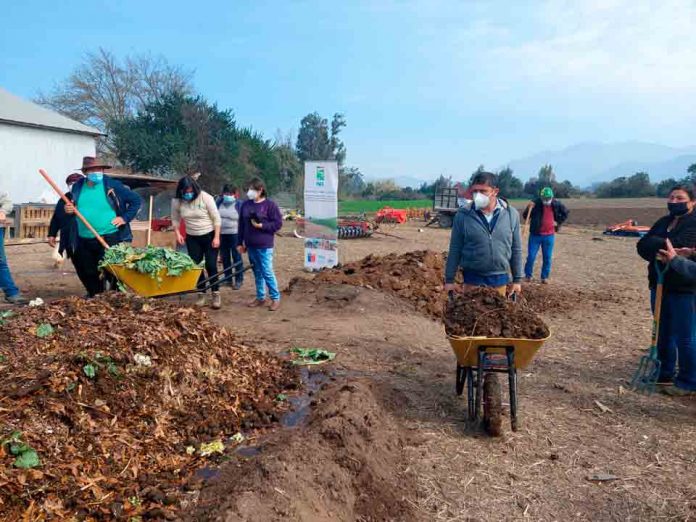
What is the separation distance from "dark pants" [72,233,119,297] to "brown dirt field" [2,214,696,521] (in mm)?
1770

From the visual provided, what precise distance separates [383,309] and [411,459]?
4291 mm

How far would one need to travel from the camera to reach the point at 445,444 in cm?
405

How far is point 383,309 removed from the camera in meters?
8.06

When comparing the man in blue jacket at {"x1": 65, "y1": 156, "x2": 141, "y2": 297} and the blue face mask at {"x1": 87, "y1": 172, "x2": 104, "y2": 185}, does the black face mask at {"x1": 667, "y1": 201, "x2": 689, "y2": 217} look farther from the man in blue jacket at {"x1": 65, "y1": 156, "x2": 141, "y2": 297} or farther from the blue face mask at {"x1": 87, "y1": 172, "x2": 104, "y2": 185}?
the blue face mask at {"x1": 87, "y1": 172, "x2": 104, "y2": 185}

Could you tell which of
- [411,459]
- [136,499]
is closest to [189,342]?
[136,499]

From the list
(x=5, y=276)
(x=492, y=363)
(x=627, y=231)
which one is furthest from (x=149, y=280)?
(x=627, y=231)

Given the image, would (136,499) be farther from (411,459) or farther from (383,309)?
(383,309)

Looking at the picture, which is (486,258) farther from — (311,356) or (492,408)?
(311,356)

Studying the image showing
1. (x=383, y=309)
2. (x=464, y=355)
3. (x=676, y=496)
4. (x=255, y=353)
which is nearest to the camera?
(x=676, y=496)

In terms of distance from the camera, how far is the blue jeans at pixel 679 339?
4816 millimetres

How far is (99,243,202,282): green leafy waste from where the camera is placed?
624cm

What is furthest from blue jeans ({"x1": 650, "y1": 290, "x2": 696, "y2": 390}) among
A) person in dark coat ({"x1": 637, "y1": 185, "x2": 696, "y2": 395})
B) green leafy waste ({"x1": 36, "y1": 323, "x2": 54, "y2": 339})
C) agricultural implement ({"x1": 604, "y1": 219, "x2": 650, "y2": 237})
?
agricultural implement ({"x1": 604, "y1": 219, "x2": 650, "y2": 237})

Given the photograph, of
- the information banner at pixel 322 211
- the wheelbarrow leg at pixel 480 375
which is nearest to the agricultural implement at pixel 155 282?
the wheelbarrow leg at pixel 480 375

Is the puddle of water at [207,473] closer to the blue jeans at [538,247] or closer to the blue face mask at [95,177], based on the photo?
the blue face mask at [95,177]
